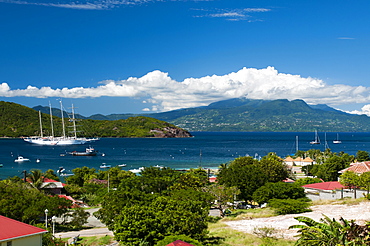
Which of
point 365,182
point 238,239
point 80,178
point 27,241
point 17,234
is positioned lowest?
point 80,178

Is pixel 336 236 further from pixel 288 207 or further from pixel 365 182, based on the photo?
pixel 365 182

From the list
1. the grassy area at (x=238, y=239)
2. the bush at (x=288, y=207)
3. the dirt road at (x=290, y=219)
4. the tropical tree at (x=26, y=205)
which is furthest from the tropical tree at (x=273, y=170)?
the tropical tree at (x=26, y=205)

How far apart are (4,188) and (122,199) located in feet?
41.6

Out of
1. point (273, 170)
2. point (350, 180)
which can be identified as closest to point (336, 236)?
point (350, 180)

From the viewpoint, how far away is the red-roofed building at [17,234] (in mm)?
16122

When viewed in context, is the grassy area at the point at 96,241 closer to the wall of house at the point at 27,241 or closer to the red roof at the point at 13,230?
the wall of house at the point at 27,241

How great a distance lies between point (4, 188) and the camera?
32.3m

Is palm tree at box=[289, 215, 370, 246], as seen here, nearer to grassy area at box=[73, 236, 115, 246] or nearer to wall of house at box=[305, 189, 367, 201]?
grassy area at box=[73, 236, 115, 246]

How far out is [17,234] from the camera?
1666cm

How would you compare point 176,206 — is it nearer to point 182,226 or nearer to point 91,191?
point 182,226

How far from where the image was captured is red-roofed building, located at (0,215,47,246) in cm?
1612

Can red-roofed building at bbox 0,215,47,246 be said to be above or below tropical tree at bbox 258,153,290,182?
above

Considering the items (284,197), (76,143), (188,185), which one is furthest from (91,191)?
(76,143)

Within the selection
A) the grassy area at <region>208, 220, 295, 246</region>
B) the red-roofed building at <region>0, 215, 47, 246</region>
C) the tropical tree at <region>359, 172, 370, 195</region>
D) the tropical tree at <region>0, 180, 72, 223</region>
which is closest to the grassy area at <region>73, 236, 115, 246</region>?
the tropical tree at <region>0, 180, 72, 223</region>
